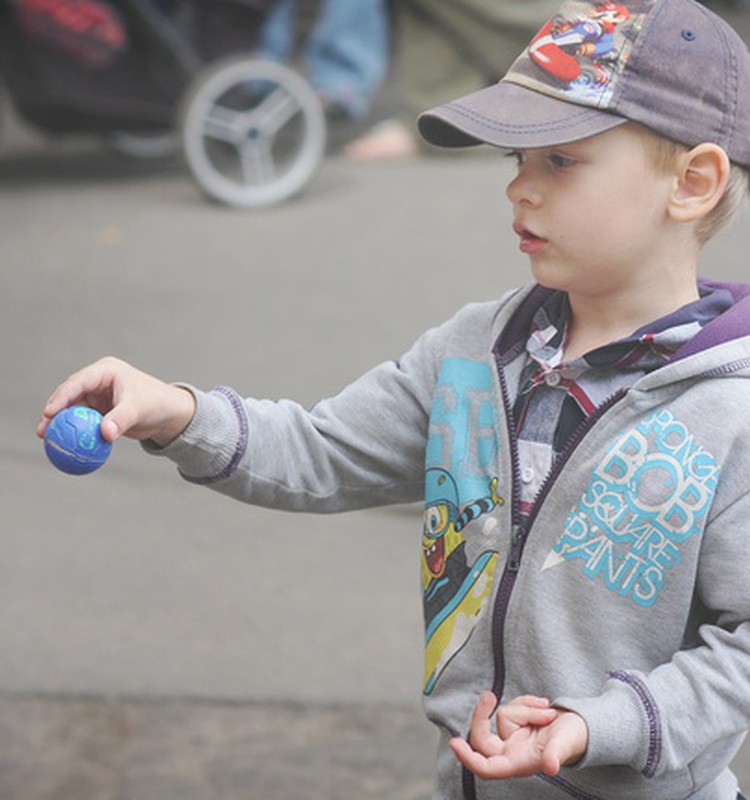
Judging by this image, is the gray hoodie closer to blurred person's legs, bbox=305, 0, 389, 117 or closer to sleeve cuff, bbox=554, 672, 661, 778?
sleeve cuff, bbox=554, 672, 661, 778

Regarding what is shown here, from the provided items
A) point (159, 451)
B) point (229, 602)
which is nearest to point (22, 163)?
point (229, 602)

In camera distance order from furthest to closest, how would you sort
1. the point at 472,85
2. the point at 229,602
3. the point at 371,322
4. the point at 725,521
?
the point at 472,85
the point at 371,322
the point at 229,602
the point at 725,521

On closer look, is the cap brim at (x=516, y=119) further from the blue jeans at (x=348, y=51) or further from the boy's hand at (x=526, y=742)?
the blue jeans at (x=348, y=51)

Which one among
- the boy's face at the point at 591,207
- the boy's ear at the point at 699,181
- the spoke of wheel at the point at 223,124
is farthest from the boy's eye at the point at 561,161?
the spoke of wheel at the point at 223,124

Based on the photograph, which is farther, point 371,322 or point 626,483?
point 371,322

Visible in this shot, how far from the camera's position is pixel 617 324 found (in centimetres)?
220

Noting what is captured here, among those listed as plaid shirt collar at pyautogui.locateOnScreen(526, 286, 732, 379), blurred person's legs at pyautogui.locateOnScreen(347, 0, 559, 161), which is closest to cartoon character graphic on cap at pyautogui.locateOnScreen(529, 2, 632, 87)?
plaid shirt collar at pyautogui.locateOnScreen(526, 286, 732, 379)

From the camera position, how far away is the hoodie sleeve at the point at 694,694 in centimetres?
195

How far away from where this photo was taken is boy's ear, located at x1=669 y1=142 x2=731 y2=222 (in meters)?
2.11

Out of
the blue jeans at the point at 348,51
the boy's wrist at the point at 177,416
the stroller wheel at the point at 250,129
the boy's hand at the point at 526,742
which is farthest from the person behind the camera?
the blue jeans at the point at 348,51

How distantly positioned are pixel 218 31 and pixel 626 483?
508cm

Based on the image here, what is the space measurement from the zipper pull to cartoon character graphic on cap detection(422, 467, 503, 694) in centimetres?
3

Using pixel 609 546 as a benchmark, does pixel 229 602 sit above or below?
below

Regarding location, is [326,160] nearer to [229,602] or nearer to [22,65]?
[22,65]
